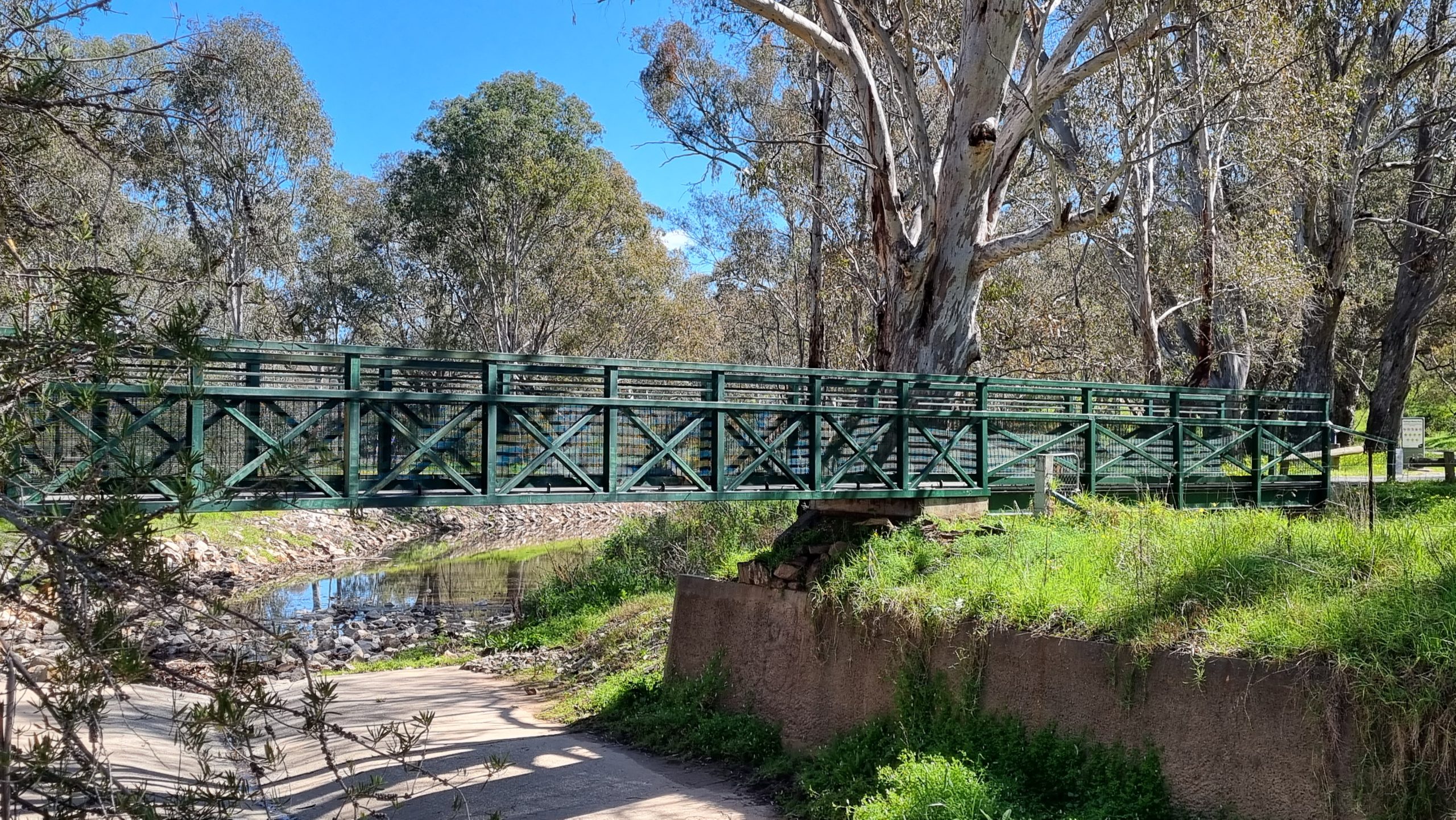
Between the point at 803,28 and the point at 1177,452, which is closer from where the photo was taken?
the point at 803,28

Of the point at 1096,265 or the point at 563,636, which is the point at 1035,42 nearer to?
the point at 563,636

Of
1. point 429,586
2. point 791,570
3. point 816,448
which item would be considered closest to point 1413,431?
point 791,570

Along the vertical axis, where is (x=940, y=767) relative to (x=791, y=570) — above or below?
below

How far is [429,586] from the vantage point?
2352cm

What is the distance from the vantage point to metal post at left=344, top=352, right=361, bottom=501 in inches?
307

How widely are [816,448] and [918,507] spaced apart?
1.54m

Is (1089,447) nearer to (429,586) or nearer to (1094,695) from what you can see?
(1094,695)

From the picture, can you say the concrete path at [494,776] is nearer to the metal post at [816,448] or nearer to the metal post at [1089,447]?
the metal post at [816,448]

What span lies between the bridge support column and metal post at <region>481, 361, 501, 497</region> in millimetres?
3519

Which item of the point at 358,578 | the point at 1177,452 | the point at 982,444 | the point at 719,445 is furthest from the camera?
the point at 358,578

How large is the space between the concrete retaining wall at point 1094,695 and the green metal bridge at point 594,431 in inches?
67.2

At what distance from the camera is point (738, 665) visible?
37.8ft

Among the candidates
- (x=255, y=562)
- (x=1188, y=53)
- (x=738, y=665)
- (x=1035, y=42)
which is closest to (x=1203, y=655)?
(x=738, y=665)

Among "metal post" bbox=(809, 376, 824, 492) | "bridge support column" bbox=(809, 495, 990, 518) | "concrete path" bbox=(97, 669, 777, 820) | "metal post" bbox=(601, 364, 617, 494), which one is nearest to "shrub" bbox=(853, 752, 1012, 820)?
"concrete path" bbox=(97, 669, 777, 820)
